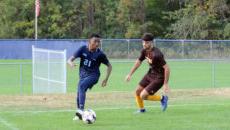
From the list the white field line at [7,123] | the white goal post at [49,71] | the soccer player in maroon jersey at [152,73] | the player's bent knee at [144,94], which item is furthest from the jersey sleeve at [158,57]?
the white goal post at [49,71]

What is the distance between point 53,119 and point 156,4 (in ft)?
183

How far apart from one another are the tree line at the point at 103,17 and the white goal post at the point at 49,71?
127 ft

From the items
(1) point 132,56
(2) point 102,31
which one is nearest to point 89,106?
(1) point 132,56

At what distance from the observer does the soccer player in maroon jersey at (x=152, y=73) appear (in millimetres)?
15062

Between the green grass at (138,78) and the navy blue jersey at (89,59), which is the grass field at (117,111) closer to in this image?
the green grass at (138,78)

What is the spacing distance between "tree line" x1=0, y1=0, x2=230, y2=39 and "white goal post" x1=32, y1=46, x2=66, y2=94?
127 ft

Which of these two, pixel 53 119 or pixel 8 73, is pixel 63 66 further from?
pixel 8 73

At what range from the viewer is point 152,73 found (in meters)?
15.6

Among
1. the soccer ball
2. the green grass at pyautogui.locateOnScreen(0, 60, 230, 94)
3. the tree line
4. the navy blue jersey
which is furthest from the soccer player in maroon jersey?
the tree line

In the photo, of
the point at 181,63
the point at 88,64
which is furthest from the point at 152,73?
the point at 181,63

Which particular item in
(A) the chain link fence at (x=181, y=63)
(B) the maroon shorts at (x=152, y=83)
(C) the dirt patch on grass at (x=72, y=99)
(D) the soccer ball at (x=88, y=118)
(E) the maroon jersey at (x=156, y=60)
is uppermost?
(E) the maroon jersey at (x=156, y=60)

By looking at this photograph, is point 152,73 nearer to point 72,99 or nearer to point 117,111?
point 117,111

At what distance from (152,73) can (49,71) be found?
8591 millimetres

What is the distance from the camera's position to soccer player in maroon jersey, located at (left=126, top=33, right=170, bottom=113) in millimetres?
15062
